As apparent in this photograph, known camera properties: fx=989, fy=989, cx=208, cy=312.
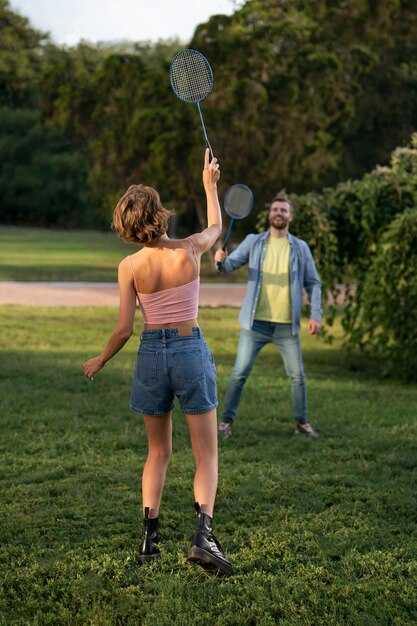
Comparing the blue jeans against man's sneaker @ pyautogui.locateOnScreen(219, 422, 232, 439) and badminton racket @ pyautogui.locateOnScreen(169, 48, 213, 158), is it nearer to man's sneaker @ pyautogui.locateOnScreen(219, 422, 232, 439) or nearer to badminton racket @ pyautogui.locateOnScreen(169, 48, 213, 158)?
man's sneaker @ pyautogui.locateOnScreen(219, 422, 232, 439)

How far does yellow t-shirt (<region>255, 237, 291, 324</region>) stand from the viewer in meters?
7.33

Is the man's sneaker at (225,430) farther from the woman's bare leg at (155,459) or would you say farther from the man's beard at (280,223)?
the woman's bare leg at (155,459)

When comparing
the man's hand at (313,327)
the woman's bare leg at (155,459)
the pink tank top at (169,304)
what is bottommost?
the woman's bare leg at (155,459)

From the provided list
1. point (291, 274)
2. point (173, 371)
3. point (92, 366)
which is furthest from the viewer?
point (291, 274)

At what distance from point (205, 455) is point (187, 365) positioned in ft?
1.43

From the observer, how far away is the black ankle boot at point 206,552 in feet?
14.1

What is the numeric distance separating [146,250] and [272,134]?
74.0ft

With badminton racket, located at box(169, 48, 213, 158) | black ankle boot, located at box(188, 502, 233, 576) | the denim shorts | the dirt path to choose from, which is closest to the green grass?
black ankle boot, located at box(188, 502, 233, 576)

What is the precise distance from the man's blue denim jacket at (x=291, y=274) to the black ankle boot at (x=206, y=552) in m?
3.13

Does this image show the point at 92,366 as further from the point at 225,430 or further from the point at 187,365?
the point at 225,430

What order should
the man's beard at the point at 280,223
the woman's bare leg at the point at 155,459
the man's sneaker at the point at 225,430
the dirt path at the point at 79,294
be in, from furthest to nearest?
the dirt path at the point at 79,294 → the man's sneaker at the point at 225,430 → the man's beard at the point at 280,223 → the woman's bare leg at the point at 155,459

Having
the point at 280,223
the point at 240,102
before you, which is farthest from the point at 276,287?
the point at 240,102

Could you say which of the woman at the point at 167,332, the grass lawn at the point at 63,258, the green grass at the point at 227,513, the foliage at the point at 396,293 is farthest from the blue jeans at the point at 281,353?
the grass lawn at the point at 63,258

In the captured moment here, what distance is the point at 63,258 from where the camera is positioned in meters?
33.3
